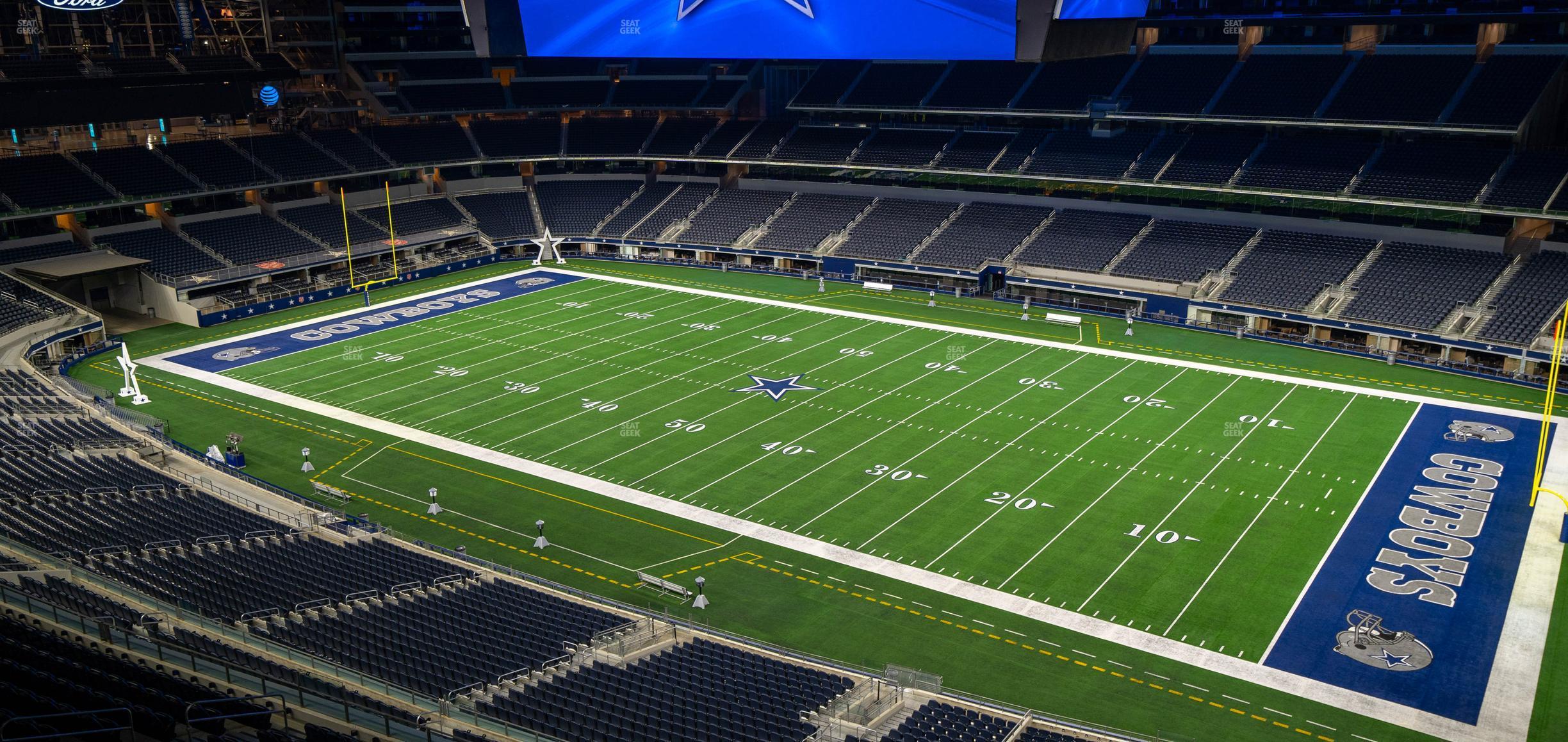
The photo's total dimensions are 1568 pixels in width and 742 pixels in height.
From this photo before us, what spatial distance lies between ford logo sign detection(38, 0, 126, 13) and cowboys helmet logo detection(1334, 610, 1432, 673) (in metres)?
48.3

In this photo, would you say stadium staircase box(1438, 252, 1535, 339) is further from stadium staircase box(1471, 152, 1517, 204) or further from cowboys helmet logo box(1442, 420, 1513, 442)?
cowboys helmet logo box(1442, 420, 1513, 442)

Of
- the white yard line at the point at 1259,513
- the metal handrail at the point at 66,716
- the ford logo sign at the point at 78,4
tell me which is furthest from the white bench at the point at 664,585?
the ford logo sign at the point at 78,4

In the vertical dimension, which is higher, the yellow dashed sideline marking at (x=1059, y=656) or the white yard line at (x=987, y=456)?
the white yard line at (x=987, y=456)

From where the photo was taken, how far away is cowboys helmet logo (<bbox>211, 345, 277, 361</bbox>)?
44.2 m

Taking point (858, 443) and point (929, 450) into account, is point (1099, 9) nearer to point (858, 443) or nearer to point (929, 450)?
point (929, 450)

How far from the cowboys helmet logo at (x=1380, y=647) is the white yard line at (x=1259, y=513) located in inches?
116

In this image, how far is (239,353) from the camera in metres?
44.9

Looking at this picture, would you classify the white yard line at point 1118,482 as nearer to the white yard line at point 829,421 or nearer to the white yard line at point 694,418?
the white yard line at point 829,421

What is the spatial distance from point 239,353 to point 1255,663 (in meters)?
38.5

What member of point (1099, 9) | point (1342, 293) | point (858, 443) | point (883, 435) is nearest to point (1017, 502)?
point (858, 443)

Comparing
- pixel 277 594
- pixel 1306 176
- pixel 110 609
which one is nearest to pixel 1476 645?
pixel 277 594

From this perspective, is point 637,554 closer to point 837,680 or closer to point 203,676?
point 837,680

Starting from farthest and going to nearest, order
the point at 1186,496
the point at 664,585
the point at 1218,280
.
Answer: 1. the point at 1218,280
2. the point at 1186,496
3. the point at 664,585

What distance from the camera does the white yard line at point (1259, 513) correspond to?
24.5 meters
